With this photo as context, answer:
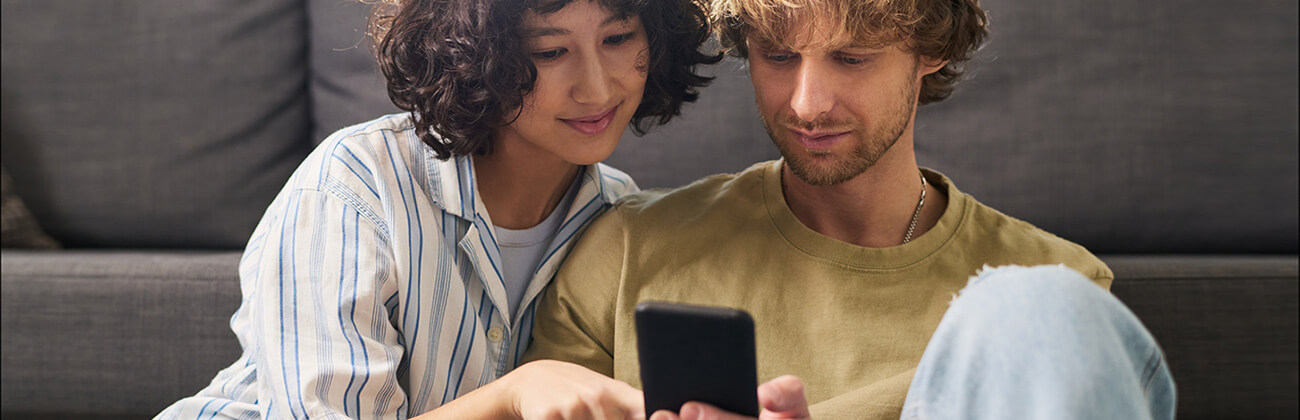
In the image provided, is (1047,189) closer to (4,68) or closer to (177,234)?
(177,234)

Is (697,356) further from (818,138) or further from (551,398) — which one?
(818,138)

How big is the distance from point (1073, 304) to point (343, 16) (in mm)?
1161

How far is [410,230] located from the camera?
0.88 meters

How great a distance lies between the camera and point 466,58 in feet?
3.03

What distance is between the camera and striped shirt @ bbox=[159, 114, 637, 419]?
808mm

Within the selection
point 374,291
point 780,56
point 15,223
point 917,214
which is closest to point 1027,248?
point 917,214

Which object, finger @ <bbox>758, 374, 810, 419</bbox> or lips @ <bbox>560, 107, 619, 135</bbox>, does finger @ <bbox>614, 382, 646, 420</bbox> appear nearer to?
finger @ <bbox>758, 374, 810, 419</bbox>

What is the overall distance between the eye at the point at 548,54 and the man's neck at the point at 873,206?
32 cm

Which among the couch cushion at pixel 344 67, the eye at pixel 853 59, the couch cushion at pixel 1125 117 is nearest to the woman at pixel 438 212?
the eye at pixel 853 59

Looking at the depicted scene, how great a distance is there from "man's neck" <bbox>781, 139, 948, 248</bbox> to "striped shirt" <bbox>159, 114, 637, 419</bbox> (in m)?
0.28

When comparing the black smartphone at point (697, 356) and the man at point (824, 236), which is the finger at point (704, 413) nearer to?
the black smartphone at point (697, 356)

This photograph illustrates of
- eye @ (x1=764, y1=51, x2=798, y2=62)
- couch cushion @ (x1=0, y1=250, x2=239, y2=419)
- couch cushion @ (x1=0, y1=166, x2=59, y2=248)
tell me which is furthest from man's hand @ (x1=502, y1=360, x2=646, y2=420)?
couch cushion @ (x1=0, y1=166, x2=59, y2=248)

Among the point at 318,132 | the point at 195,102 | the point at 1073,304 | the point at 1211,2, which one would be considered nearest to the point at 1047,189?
the point at 1211,2

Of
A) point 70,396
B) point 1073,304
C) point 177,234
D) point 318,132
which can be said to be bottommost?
point 70,396
